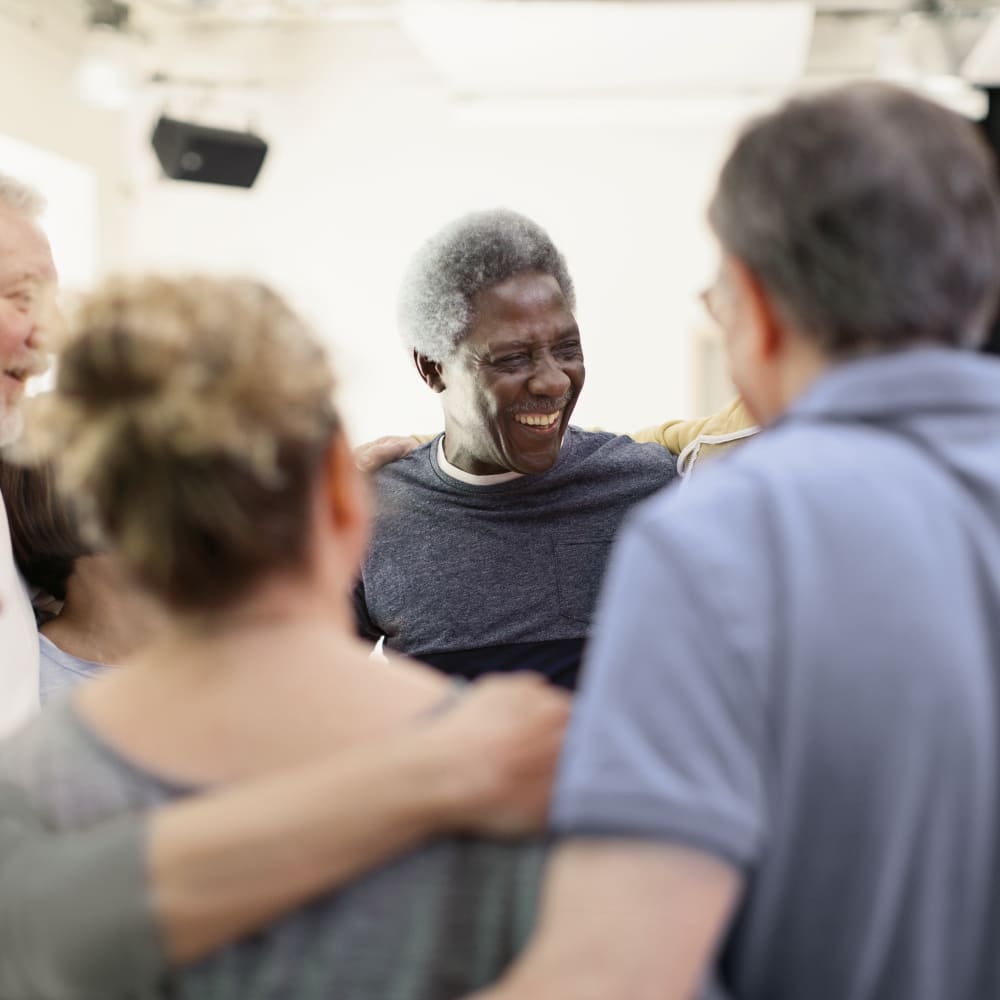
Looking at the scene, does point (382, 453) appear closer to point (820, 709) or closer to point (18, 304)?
point (18, 304)

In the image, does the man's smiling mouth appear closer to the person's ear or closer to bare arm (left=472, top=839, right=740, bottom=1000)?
the person's ear

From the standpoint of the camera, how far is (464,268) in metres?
2.36

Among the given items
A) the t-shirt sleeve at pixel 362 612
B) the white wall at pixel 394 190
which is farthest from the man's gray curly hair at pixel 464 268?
the white wall at pixel 394 190

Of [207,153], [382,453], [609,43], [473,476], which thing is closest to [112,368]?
[473,476]

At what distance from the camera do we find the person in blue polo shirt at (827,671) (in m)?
0.84

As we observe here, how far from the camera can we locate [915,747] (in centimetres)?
87

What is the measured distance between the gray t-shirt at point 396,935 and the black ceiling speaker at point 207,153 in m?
6.40

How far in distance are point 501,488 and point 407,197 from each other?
20.0ft

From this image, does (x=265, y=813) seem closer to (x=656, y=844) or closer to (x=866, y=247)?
(x=656, y=844)

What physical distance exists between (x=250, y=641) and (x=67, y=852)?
0.60ft

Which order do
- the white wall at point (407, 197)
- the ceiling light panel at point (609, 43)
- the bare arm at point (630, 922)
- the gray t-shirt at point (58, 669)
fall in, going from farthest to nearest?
the white wall at point (407, 197) → the ceiling light panel at point (609, 43) → the gray t-shirt at point (58, 669) → the bare arm at point (630, 922)

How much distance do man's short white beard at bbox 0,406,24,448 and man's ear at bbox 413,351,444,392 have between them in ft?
2.33

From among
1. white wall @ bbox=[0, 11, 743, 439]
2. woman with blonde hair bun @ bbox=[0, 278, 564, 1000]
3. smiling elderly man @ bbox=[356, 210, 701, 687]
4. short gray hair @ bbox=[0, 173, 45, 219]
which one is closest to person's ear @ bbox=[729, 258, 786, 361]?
woman with blonde hair bun @ bbox=[0, 278, 564, 1000]

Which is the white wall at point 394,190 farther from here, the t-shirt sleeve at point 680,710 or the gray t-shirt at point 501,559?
the t-shirt sleeve at point 680,710
